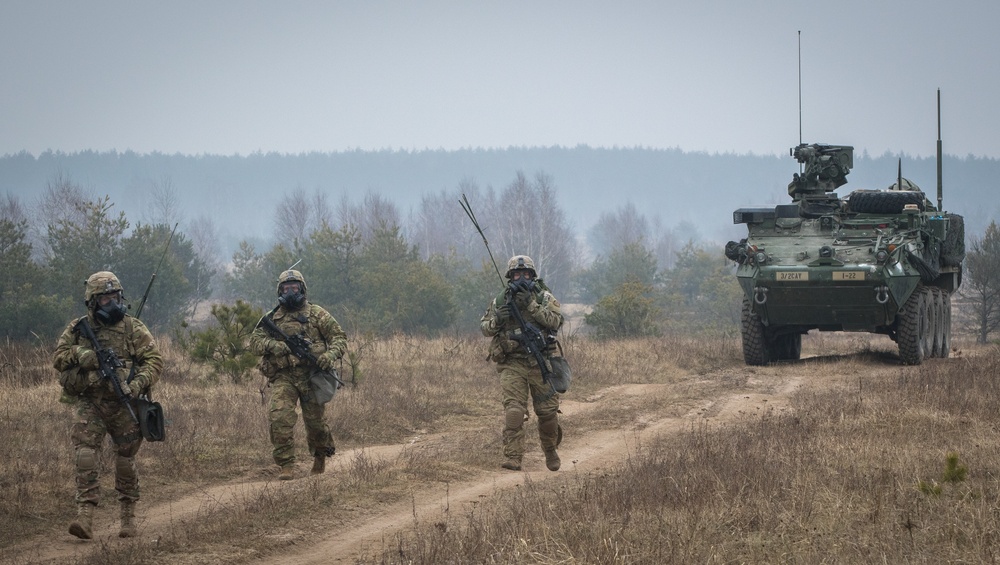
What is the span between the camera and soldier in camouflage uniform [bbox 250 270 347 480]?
8.98 metres

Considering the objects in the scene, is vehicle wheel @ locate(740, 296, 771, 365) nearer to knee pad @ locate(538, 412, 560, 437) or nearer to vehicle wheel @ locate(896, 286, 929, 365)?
vehicle wheel @ locate(896, 286, 929, 365)

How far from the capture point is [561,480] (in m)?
8.76

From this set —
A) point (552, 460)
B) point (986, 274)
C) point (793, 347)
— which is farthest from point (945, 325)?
point (986, 274)

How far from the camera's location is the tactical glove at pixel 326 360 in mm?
8953

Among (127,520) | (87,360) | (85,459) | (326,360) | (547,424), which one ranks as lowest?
(127,520)

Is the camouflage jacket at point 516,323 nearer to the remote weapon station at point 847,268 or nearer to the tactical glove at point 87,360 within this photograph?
the tactical glove at point 87,360

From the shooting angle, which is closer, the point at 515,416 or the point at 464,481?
the point at 464,481

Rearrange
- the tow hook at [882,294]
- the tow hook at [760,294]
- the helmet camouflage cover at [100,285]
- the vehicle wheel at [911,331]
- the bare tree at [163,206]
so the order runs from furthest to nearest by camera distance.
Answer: the bare tree at [163,206] < the vehicle wheel at [911,331] < the tow hook at [760,294] < the tow hook at [882,294] < the helmet camouflage cover at [100,285]

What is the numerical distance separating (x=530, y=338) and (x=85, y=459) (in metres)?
3.48

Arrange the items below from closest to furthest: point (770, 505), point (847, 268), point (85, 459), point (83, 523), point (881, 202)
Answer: point (770, 505)
point (83, 523)
point (85, 459)
point (847, 268)
point (881, 202)

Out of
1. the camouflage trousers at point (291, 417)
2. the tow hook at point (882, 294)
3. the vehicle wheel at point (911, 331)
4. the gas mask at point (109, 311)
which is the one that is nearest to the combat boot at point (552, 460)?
the camouflage trousers at point (291, 417)

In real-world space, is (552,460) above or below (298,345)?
below

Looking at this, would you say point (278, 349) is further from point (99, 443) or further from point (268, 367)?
point (99, 443)

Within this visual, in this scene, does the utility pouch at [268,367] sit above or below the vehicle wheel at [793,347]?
above
